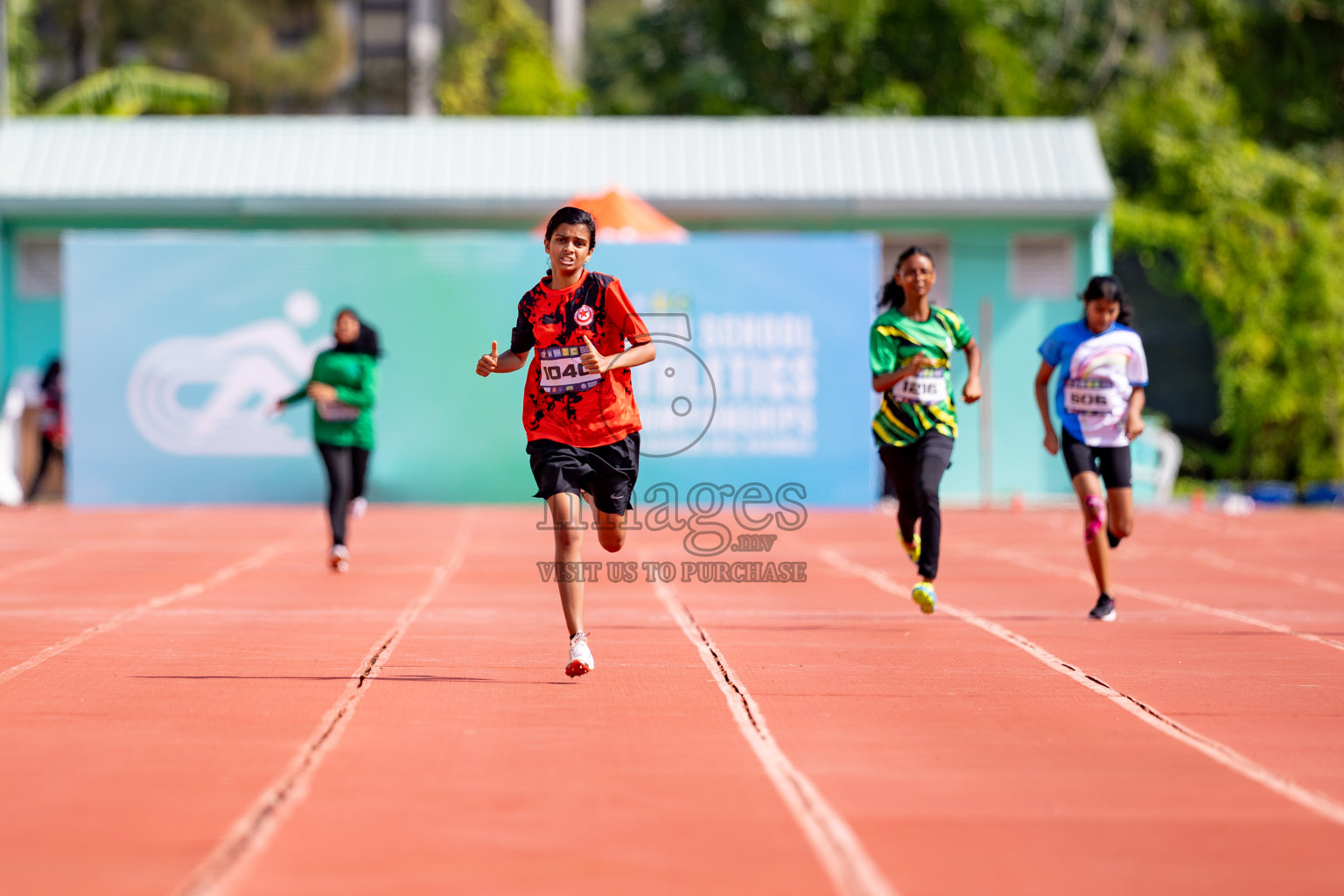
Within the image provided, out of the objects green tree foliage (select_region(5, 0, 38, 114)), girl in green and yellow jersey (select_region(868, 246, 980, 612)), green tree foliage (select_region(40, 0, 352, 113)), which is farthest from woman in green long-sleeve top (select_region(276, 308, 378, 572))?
green tree foliage (select_region(40, 0, 352, 113))

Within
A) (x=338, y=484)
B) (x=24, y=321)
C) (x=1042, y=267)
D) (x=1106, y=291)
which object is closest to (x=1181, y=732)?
(x=1106, y=291)

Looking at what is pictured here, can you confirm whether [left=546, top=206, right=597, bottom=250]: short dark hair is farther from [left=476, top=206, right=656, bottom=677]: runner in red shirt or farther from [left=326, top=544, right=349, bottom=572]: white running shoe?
[left=326, top=544, right=349, bottom=572]: white running shoe

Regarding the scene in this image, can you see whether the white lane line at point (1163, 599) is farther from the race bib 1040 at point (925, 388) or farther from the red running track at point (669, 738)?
the race bib 1040 at point (925, 388)

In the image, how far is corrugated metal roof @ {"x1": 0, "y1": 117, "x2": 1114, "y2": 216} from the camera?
22000mm

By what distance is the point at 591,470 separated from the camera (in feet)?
24.0

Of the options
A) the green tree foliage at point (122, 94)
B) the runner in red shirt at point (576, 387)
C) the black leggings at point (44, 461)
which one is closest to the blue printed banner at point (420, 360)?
the black leggings at point (44, 461)

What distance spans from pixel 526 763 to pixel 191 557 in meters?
8.81

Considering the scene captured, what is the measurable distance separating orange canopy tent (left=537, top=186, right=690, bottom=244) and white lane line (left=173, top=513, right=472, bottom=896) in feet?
38.7

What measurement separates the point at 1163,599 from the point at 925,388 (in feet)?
8.50

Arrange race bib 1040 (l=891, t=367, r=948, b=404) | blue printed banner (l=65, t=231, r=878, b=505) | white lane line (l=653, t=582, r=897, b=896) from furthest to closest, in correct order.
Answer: blue printed banner (l=65, t=231, r=878, b=505), race bib 1040 (l=891, t=367, r=948, b=404), white lane line (l=653, t=582, r=897, b=896)

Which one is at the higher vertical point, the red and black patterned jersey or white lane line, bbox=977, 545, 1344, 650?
the red and black patterned jersey

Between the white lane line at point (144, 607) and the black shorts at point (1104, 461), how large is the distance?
17.8 feet

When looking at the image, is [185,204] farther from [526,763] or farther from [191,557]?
[526,763]

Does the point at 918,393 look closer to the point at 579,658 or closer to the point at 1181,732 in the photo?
the point at 579,658
